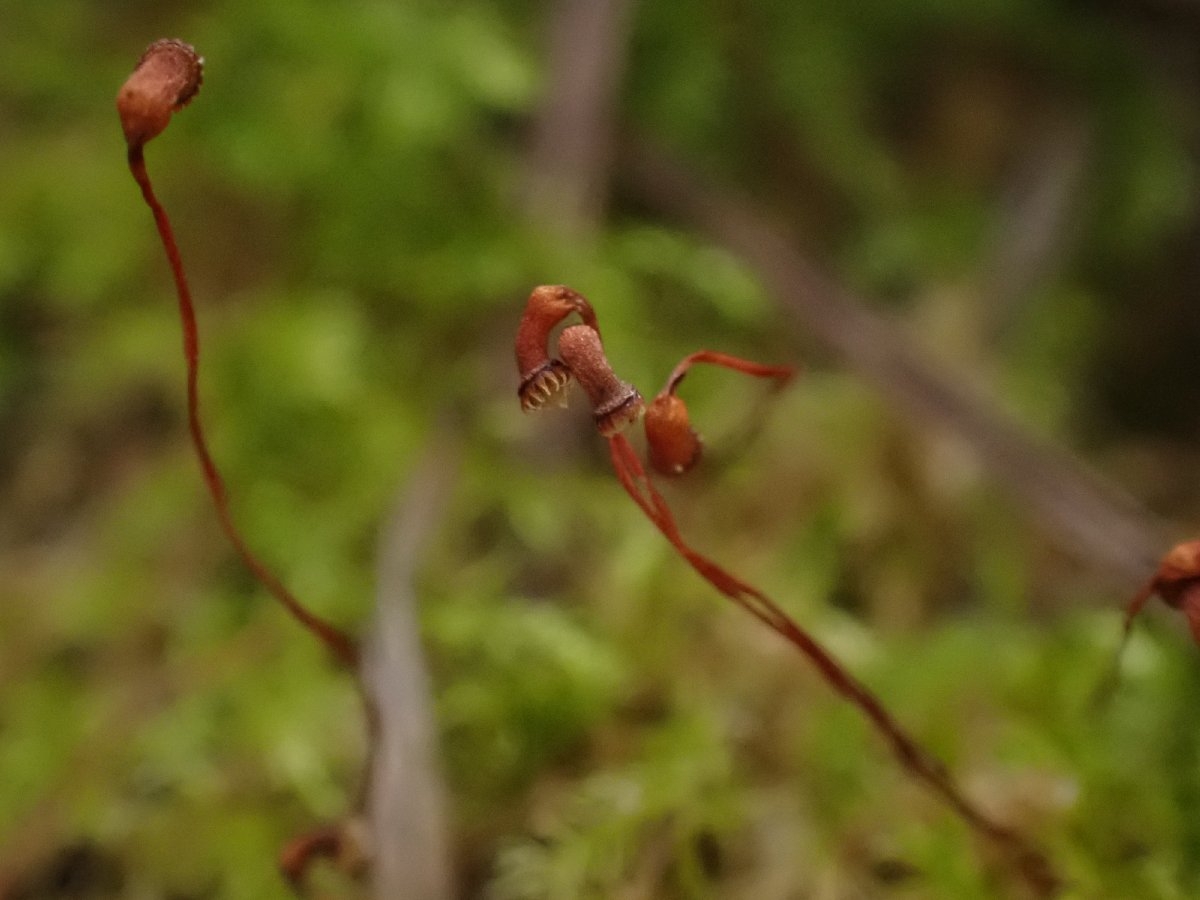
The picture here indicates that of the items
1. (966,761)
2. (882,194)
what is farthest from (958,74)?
(966,761)

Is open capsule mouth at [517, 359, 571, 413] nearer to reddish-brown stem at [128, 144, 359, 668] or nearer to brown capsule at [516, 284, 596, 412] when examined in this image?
brown capsule at [516, 284, 596, 412]

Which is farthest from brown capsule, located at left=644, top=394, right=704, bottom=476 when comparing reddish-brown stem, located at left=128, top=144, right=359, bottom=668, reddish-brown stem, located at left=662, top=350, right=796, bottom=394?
reddish-brown stem, located at left=128, top=144, right=359, bottom=668

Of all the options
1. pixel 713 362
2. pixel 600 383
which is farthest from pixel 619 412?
pixel 713 362

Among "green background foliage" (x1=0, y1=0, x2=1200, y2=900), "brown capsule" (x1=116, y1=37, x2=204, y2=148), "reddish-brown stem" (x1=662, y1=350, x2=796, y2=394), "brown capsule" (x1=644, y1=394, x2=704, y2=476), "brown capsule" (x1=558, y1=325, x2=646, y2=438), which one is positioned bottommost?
"green background foliage" (x1=0, y1=0, x2=1200, y2=900)

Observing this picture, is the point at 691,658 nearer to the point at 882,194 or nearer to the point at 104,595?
the point at 104,595

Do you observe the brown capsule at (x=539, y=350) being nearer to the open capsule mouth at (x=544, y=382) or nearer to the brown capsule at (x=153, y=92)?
the open capsule mouth at (x=544, y=382)
